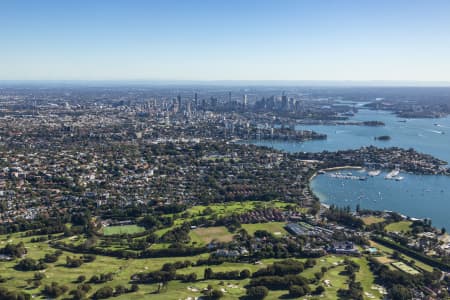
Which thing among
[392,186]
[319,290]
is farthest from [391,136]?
[319,290]

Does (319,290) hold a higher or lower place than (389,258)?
higher

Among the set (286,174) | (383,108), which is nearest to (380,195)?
(286,174)

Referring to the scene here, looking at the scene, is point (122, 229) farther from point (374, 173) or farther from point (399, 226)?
point (374, 173)

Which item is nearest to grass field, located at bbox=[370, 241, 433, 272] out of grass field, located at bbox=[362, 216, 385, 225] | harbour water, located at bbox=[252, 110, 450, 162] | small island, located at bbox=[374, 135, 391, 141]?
grass field, located at bbox=[362, 216, 385, 225]

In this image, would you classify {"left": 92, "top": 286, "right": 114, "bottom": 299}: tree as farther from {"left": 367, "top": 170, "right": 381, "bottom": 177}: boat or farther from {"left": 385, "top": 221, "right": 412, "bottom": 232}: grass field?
{"left": 367, "top": 170, "right": 381, "bottom": 177}: boat

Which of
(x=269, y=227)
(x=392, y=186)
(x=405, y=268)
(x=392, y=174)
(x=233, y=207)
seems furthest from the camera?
(x=392, y=174)
